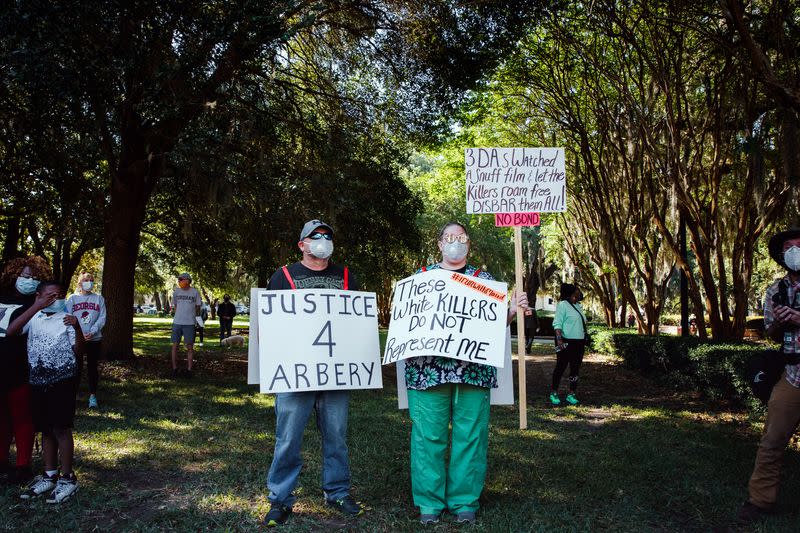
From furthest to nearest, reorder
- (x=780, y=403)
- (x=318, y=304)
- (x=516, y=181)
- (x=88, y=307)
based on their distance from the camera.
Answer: (x=88, y=307) → (x=516, y=181) → (x=318, y=304) → (x=780, y=403)

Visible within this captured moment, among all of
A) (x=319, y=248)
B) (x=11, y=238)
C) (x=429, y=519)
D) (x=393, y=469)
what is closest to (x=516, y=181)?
(x=319, y=248)

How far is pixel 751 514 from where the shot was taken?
446cm

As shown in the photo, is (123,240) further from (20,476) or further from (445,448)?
(445,448)

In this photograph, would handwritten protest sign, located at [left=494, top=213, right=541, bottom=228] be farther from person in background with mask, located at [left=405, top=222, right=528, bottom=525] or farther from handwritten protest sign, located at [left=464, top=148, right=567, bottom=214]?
person in background with mask, located at [left=405, top=222, right=528, bottom=525]

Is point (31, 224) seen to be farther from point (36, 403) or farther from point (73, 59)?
point (36, 403)

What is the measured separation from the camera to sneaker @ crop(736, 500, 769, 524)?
444 centimetres

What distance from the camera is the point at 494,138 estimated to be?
2031 cm

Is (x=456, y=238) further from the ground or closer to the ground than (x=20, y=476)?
further from the ground

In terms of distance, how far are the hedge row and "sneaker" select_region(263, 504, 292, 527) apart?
22.7 feet

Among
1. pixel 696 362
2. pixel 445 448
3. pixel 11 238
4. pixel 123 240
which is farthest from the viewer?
pixel 11 238

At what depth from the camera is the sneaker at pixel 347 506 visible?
14.5 ft

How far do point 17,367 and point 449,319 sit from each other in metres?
3.40

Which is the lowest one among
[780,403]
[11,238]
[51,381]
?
[780,403]

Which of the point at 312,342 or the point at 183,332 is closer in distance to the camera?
the point at 312,342
